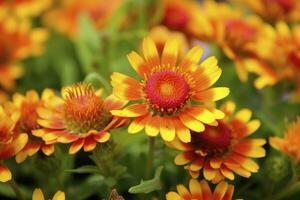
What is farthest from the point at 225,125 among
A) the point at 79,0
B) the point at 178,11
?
the point at 79,0

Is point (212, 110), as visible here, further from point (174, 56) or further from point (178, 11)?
point (178, 11)

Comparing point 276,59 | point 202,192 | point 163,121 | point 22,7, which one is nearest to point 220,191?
point 202,192

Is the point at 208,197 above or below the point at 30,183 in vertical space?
above

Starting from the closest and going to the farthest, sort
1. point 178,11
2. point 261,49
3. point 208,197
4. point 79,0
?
point 208,197
point 261,49
point 178,11
point 79,0

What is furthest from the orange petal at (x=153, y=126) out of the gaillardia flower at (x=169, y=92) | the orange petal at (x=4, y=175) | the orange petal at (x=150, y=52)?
the orange petal at (x=4, y=175)

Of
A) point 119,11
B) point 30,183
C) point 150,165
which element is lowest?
point 30,183

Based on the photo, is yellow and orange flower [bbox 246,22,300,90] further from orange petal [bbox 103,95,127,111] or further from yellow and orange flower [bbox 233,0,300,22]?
orange petal [bbox 103,95,127,111]
